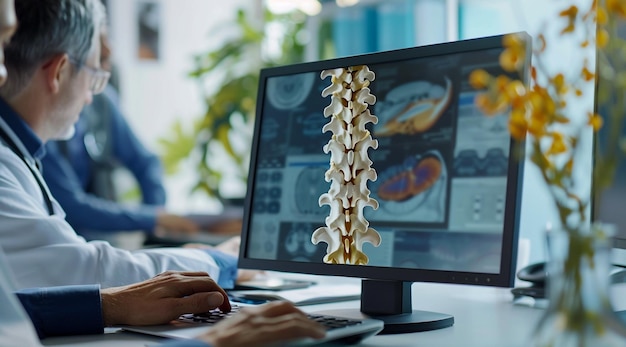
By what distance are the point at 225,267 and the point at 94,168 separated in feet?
6.69

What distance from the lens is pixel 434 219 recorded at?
1173 millimetres

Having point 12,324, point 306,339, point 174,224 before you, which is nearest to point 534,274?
point 306,339

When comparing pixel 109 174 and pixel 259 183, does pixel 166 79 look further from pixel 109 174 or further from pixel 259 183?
pixel 259 183

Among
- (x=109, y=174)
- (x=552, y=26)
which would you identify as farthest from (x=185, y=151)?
(x=552, y=26)

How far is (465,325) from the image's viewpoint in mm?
1244

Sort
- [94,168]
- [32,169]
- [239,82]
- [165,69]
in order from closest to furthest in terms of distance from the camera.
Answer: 1. [32,169]
2. [94,168]
3. [239,82]
4. [165,69]

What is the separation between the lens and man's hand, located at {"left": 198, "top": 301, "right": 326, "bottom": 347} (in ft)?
3.06

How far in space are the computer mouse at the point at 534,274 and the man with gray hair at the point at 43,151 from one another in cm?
59

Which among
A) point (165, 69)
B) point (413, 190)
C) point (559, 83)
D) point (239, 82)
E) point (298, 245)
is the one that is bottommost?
point (298, 245)

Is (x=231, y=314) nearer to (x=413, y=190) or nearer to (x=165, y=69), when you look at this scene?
(x=413, y=190)

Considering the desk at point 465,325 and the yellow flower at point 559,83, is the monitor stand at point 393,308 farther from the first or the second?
the yellow flower at point 559,83

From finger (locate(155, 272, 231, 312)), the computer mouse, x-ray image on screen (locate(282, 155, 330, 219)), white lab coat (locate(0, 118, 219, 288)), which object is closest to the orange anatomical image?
x-ray image on screen (locate(282, 155, 330, 219))

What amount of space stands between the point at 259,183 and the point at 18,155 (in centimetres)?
53

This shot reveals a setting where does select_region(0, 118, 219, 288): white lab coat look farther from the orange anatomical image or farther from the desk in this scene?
the orange anatomical image
